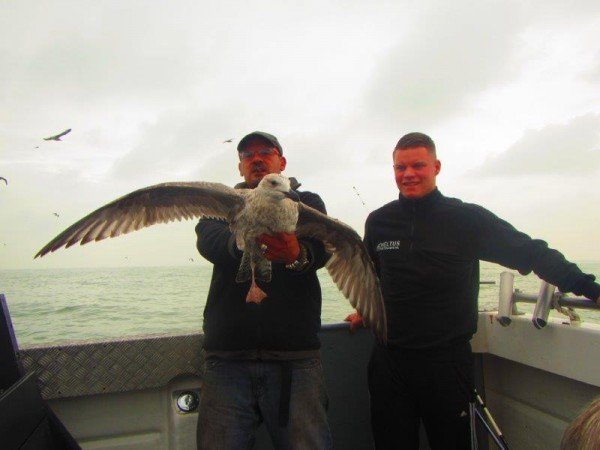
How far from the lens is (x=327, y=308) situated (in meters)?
15.0

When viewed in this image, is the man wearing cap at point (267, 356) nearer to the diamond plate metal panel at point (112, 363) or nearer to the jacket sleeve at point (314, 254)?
the jacket sleeve at point (314, 254)

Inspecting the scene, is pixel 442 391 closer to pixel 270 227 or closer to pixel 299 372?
pixel 299 372

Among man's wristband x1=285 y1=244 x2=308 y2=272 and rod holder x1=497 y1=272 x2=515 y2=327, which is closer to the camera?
man's wristband x1=285 y1=244 x2=308 y2=272

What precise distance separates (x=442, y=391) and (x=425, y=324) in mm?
397

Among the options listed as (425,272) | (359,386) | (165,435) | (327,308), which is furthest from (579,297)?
(327,308)

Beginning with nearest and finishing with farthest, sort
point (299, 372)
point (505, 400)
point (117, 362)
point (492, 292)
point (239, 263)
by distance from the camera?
1. point (299, 372)
2. point (239, 263)
3. point (117, 362)
4. point (505, 400)
5. point (492, 292)

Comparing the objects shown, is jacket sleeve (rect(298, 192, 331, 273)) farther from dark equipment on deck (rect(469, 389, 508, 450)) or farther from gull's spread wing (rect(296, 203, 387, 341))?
dark equipment on deck (rect(469, 389, 508, 450))

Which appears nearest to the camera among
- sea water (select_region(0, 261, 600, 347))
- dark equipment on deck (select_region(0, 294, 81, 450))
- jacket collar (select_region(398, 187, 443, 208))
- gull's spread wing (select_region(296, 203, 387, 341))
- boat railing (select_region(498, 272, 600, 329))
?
dark equipment on deck (select_region(0, 294, 81, 450))

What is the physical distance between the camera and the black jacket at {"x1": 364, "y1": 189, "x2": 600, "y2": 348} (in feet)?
8.85

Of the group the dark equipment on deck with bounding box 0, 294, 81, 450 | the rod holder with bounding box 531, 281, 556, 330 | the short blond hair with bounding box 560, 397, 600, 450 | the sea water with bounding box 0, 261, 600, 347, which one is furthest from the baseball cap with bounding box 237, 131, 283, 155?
the sea water with bounding box 0, 261, 600, 347

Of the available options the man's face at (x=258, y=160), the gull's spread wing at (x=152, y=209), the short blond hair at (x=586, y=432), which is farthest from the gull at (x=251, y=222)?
the short blond hair at (x=586, y=432)

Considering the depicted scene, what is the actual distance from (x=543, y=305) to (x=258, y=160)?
2.08m

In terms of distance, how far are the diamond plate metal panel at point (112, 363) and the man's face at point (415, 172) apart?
5.77 feet

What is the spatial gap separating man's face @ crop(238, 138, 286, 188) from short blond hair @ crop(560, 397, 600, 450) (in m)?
2.45
